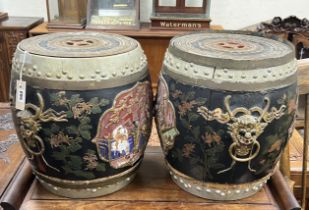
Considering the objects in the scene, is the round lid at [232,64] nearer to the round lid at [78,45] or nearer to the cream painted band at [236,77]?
the cream painted band at [236,77]

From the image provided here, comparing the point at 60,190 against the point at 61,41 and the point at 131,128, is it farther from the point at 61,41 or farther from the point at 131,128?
the point at 61,41

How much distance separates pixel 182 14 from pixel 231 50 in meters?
1.25

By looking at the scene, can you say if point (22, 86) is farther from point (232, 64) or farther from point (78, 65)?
point (232, 64)

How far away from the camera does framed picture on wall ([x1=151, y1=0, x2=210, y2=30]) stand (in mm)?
1874

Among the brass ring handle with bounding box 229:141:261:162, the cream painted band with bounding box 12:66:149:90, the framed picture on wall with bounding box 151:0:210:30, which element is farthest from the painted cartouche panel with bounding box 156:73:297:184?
the framed picture on wall with bounding box 151:0:210:30

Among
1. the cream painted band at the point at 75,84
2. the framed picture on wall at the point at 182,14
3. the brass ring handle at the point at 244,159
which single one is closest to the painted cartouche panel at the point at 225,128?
the brass ring handle at the point at 244,159

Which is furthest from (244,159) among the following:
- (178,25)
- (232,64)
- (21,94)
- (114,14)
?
(114,14)

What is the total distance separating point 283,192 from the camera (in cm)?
79

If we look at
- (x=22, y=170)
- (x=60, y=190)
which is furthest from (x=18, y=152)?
(x=60, y=190)

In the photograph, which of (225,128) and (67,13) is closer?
(225,128)

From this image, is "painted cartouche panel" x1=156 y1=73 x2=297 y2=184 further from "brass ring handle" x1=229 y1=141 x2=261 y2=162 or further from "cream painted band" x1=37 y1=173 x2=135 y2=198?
"cream painted band" x1=37 y1=173 x2=135 y2=198

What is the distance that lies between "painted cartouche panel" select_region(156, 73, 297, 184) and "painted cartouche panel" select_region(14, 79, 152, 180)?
0.07 metres

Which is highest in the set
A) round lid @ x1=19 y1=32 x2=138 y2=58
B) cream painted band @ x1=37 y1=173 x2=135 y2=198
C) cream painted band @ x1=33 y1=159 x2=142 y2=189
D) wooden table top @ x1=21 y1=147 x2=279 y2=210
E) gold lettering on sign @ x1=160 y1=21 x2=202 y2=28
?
round lid @ x1=19 y1=32 x2=138 y2=58

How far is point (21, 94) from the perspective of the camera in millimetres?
688
